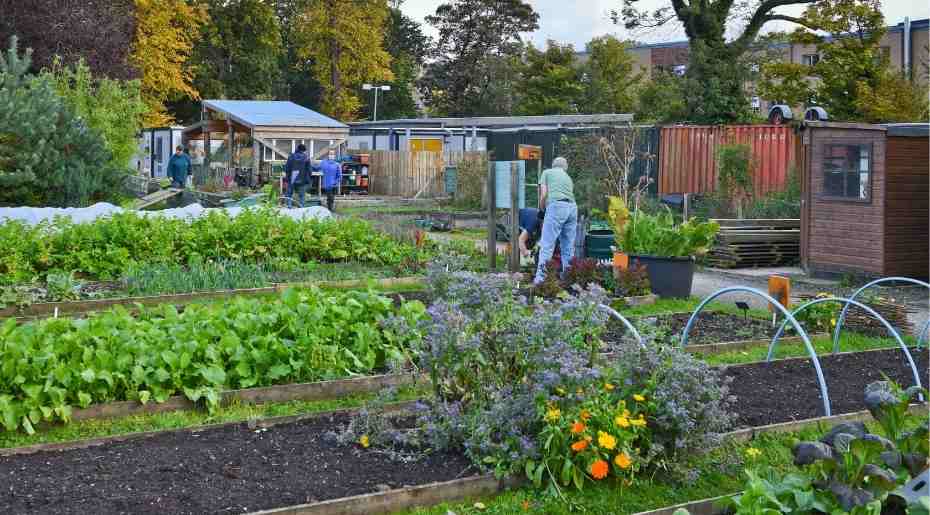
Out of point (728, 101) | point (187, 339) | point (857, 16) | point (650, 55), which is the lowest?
point (187, 339)

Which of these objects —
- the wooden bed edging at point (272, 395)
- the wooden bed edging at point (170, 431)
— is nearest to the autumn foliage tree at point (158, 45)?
the wooden bed edging at point (272, 395)

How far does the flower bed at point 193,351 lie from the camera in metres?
6.96

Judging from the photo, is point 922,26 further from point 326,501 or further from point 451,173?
point 326,501

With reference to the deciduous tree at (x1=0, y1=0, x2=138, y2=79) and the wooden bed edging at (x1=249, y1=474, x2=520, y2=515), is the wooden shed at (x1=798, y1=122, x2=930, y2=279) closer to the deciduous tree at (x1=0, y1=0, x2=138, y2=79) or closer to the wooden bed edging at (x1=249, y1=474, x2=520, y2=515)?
the wooden bed edging at (x1=249, y1=474, x2=520, y2=515)

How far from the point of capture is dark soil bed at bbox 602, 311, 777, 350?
10.7 meters

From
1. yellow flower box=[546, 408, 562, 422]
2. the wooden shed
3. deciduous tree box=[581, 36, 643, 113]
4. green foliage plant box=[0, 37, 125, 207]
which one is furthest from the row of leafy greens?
deciduous tree box=[581, 36, 643, 113]

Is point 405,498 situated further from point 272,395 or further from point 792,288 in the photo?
point 792,288

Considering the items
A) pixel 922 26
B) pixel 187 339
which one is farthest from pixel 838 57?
pixel 187 339

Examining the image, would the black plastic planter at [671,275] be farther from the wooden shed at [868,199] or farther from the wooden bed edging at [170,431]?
the wooden bed edging at [170,431]

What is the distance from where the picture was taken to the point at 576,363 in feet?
20.1

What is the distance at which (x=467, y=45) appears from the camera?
75.7 m

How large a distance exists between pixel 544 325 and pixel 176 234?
9.27 meters

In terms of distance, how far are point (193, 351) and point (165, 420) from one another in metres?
0.53

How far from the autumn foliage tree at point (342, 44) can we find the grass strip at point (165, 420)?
5416cm
